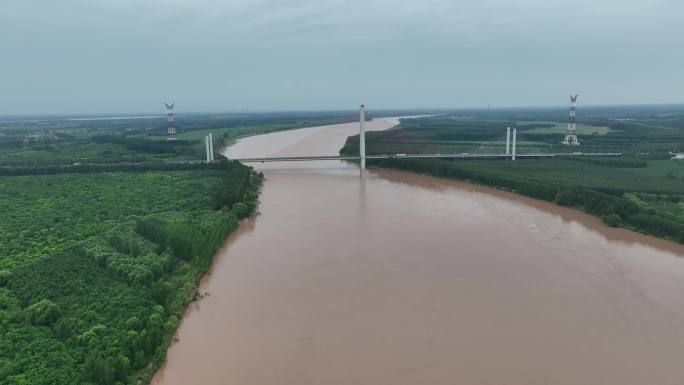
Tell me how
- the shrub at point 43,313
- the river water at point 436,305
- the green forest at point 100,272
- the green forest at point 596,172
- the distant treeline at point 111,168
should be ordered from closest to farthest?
the green forest at point 100,272 → the river water at point 436,305 → the shrub at point 43,313 → the green forest at point 596,172 → the distant treeline at point 111,168

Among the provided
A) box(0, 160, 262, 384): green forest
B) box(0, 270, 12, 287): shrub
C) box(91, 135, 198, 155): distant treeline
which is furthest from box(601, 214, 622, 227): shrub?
box(91, 135, 198, 155): distant treeline

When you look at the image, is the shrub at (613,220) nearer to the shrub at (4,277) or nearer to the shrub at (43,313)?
the shrub at (43,313)

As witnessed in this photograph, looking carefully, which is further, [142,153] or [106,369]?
[142,153]

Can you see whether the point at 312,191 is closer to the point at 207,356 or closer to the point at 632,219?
the point at 632,219

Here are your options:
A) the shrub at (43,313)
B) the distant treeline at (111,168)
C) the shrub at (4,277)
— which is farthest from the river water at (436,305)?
the distant treeline at (111,168)

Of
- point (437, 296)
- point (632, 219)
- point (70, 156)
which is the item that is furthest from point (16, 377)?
point (70, 156)

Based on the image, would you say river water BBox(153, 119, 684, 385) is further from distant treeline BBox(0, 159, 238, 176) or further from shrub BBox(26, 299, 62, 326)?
distant treeline BBox(0, 159, 238, 176)
